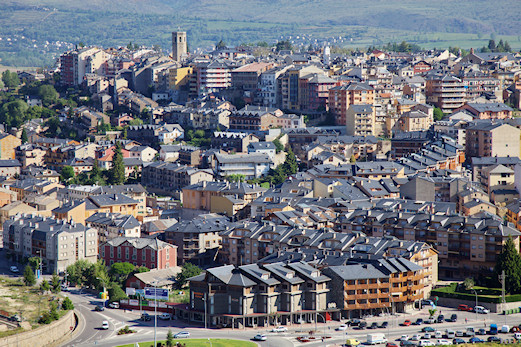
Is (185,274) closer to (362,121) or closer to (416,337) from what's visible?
(416,337)

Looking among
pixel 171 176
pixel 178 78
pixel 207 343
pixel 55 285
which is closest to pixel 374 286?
pixel 207 343

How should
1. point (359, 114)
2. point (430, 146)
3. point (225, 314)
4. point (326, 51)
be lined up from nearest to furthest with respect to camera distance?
point (225, 314) < point (430, 146) < point (359, 114) < point (326, 51)

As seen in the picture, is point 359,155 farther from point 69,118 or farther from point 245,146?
point 69,118

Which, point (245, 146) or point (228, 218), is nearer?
point (228, 218)

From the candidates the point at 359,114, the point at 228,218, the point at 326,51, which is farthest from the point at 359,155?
the point at 326,51

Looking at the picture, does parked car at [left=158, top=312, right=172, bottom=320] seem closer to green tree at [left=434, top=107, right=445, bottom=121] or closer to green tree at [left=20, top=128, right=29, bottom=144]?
green tree at [left=434, top=107, right=445, bottom=121]

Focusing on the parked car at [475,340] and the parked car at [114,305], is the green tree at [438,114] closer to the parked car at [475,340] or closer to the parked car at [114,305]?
the parked car at [114,305]
